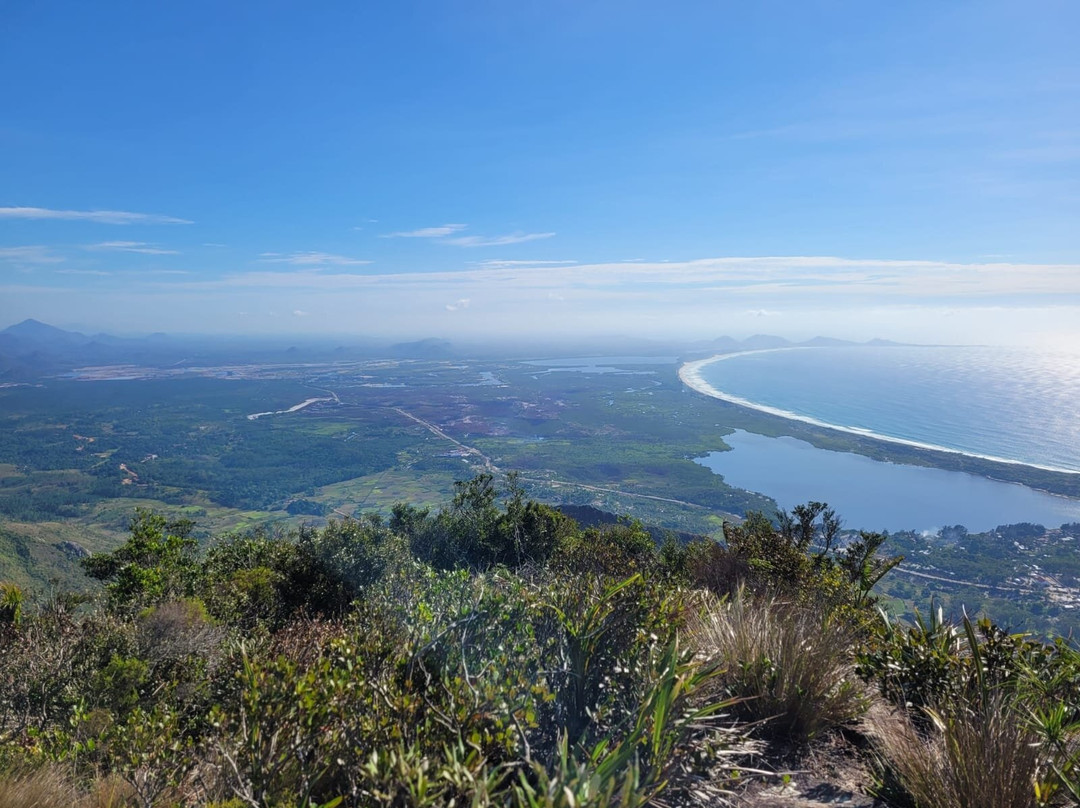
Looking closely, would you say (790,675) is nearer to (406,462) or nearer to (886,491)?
(886,491)

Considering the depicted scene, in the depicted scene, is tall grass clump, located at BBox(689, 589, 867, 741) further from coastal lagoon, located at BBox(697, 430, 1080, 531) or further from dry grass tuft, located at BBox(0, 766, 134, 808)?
coastal lagoon, located at BBox(697, 430, 1080, 531)

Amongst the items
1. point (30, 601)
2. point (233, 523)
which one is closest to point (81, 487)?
point (233, 523)

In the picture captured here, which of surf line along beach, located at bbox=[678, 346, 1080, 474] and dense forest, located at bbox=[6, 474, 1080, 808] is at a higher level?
dense forest, located at bbox=[6, 474, 1080, 808]

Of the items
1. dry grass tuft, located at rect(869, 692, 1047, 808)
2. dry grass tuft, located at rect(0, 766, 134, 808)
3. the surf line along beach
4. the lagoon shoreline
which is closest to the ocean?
the surf line along beach

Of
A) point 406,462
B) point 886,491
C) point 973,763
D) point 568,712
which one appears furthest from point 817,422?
point 568,712

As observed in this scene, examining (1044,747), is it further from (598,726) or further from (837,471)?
(837,471)

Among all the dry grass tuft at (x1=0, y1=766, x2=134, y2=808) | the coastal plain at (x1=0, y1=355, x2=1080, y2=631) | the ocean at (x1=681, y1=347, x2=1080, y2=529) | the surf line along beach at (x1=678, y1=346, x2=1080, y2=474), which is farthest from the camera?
the surf line along beach at (x1=678, y1=346, x2=1080, y2=474)
